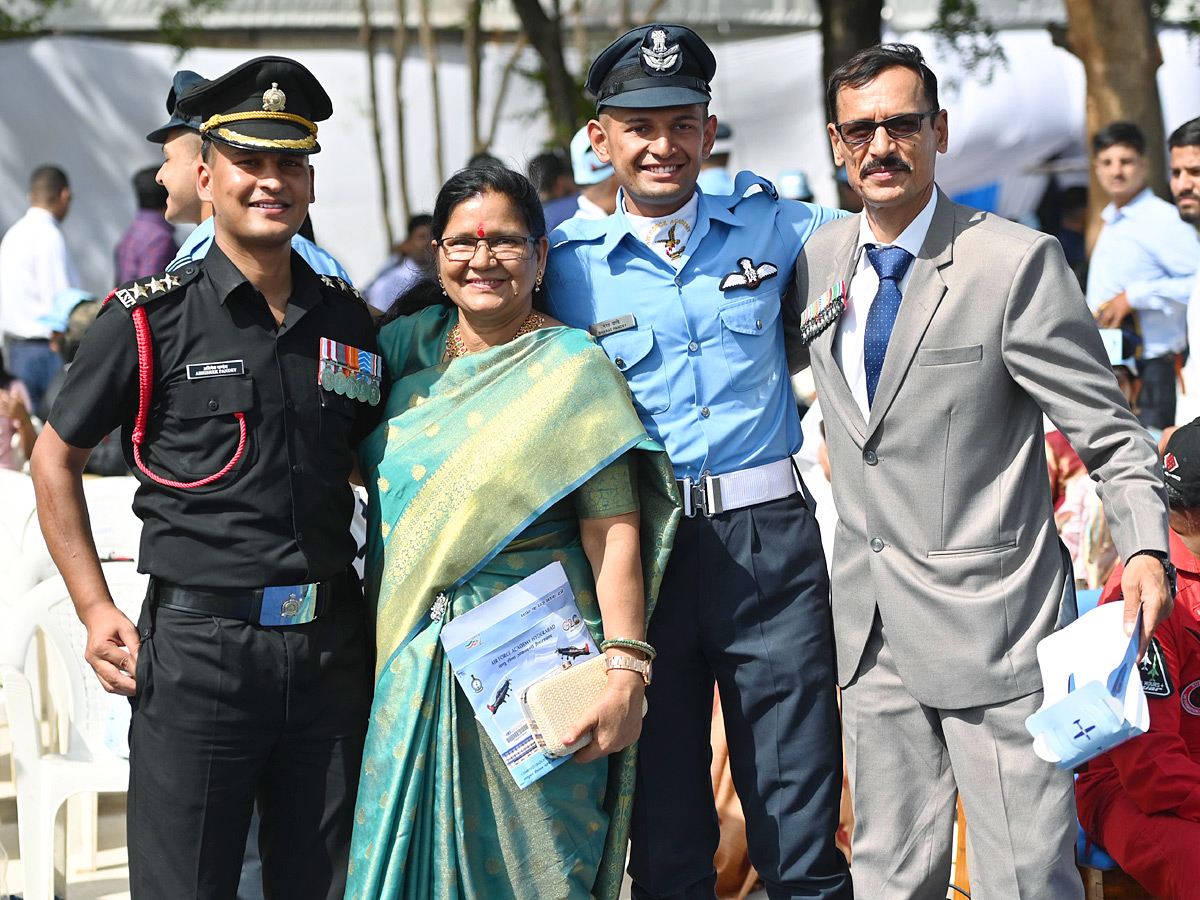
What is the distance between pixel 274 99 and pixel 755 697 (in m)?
1.50

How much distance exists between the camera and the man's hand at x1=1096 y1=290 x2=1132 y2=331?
600 centimetres

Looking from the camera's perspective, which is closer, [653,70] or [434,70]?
[653,70]

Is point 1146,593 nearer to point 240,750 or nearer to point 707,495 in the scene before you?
point 707,495

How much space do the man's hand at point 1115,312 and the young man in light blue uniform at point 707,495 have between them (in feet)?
11.9

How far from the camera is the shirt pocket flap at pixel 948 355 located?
8.20 feet

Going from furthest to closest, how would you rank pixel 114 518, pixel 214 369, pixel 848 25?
1. pixel 848 25
2. pixel 114 518
3. pixel 214 369

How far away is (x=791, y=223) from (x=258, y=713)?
1.51 meters

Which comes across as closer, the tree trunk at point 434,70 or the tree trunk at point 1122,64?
the tree trunk at point 1122,64

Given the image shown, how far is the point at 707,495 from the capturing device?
275cm

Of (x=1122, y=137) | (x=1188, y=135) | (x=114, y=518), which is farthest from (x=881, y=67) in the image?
(x=1122, y=137)

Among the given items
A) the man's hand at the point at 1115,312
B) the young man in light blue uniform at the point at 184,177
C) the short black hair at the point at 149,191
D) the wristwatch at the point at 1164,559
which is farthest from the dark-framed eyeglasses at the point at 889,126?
the short black hair at the point at 149,191

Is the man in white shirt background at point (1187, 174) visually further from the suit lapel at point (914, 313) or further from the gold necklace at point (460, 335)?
the gold necklace at point (460, 335)

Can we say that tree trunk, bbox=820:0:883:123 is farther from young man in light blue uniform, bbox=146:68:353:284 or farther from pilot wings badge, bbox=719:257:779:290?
pilot wings badge, bbox=719:257:779:290

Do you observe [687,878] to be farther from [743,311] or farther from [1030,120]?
[1030,120]
